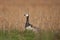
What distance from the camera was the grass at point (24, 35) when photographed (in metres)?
4.17

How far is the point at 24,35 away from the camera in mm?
4289

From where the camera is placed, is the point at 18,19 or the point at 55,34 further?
the point at 18,19

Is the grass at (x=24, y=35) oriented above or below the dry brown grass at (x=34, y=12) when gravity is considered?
below

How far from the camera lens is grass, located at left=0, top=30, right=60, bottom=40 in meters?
4.17

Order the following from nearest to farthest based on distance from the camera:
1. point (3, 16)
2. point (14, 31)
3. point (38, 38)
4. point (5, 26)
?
point (38, 38) < point (14, 31) < point (5, 26) < point (3, 16)

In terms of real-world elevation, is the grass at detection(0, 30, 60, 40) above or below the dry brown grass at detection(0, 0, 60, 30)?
below

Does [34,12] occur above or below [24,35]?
above

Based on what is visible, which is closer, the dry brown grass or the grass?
the grass

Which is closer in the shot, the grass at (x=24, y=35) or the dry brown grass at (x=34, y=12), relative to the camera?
the grass at (x=24, y=35)

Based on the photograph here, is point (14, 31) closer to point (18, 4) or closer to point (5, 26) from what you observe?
point (5, 26)

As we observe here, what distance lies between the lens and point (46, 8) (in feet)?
23.7

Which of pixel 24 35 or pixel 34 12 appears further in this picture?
pixel 34 12

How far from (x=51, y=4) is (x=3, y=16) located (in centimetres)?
203

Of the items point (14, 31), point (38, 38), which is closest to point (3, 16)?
point (14, 31)
